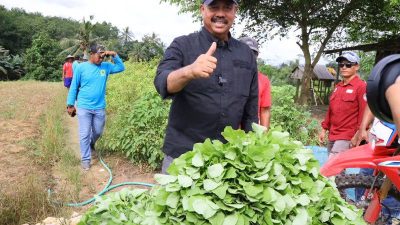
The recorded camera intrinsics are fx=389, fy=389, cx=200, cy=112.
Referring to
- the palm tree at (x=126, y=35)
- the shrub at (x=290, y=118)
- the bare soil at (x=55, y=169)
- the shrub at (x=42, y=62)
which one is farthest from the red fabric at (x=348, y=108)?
the palm tree at (x=126, y=35)

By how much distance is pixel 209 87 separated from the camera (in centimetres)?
220

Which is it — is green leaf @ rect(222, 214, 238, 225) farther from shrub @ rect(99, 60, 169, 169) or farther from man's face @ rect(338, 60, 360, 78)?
shrub @ rect(99, 60, 169, 169)

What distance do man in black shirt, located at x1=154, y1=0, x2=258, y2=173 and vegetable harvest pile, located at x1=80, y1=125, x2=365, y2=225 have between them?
65 cm

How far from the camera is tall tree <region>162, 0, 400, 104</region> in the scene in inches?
575

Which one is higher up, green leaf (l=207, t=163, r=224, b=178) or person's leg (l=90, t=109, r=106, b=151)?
green leaf (l=207, t=163, r=224, b=178)

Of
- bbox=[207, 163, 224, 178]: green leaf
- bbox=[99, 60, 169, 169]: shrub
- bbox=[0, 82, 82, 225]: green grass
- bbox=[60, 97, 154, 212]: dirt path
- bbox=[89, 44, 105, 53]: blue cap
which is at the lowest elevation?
bbox=[60, 97, 154, 212]: dirt path

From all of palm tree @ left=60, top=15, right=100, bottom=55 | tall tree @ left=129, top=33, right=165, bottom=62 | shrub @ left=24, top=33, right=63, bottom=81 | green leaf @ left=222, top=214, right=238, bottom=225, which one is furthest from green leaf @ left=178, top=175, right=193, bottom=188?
tall tree @ left=129, top=33, right=165, bottom=62

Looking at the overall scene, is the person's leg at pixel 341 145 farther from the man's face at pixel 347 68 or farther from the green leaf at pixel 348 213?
the green leaf at pixel 348 213

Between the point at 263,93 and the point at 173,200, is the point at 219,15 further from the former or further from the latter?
the point at 263,93

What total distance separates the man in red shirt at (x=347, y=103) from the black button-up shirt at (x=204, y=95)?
2.47 m

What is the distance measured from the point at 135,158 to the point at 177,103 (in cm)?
383

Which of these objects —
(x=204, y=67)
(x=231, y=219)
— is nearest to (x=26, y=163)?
(x=204, y=67)

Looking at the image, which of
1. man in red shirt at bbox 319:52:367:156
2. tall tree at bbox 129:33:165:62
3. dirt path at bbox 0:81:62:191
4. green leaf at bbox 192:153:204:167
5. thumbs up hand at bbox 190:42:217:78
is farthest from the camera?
tall tree at bbox 129:33:165:62

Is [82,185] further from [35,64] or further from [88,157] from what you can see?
[35,64]
